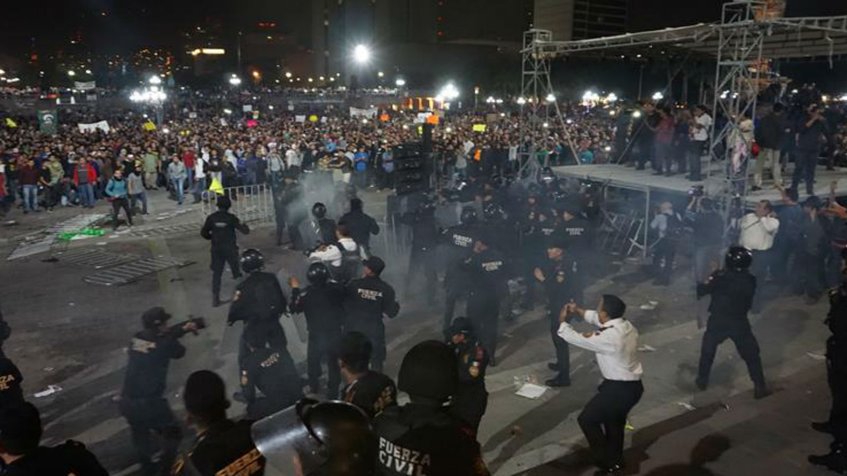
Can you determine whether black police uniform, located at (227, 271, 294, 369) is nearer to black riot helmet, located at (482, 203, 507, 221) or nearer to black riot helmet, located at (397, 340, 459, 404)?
black riot helmet, located at (397, 340, 459, 404)

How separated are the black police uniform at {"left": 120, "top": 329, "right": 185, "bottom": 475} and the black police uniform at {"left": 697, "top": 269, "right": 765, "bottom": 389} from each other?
17.4ft

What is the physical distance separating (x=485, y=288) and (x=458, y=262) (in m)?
0.54

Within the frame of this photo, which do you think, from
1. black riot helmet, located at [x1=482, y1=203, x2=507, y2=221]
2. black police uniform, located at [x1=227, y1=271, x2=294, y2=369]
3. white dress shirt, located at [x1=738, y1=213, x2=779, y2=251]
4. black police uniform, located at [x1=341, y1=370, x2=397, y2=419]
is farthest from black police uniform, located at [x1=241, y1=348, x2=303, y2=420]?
white dress shirt, located at [x1=738, y1=213, x2=779, y2=251]

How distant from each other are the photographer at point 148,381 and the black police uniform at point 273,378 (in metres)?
0.73

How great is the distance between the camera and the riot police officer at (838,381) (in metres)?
5.70

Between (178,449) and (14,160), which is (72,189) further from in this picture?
(178,449)

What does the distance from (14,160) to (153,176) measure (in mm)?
4249

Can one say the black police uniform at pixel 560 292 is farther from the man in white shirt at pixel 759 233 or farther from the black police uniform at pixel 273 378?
the man in white shirt at pixel 759 233

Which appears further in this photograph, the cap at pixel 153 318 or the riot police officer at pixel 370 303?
the riot police officer at pixel 370 303

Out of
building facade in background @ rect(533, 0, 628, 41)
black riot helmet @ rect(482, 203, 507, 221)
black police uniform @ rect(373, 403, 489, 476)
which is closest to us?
black police uniform @ rect(373, 403, 489, 476)

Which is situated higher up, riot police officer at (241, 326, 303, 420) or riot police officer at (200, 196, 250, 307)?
riot police officer at (200, 196, 250, 307)

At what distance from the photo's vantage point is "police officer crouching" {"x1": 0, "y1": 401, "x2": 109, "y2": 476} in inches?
130

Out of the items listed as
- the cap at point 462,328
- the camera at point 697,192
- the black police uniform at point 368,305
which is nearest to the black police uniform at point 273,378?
the black police uniform at point 368,305

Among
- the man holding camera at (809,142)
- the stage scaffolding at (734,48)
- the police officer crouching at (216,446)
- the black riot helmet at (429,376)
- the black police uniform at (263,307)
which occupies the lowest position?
the black police uniform at (263,307)
